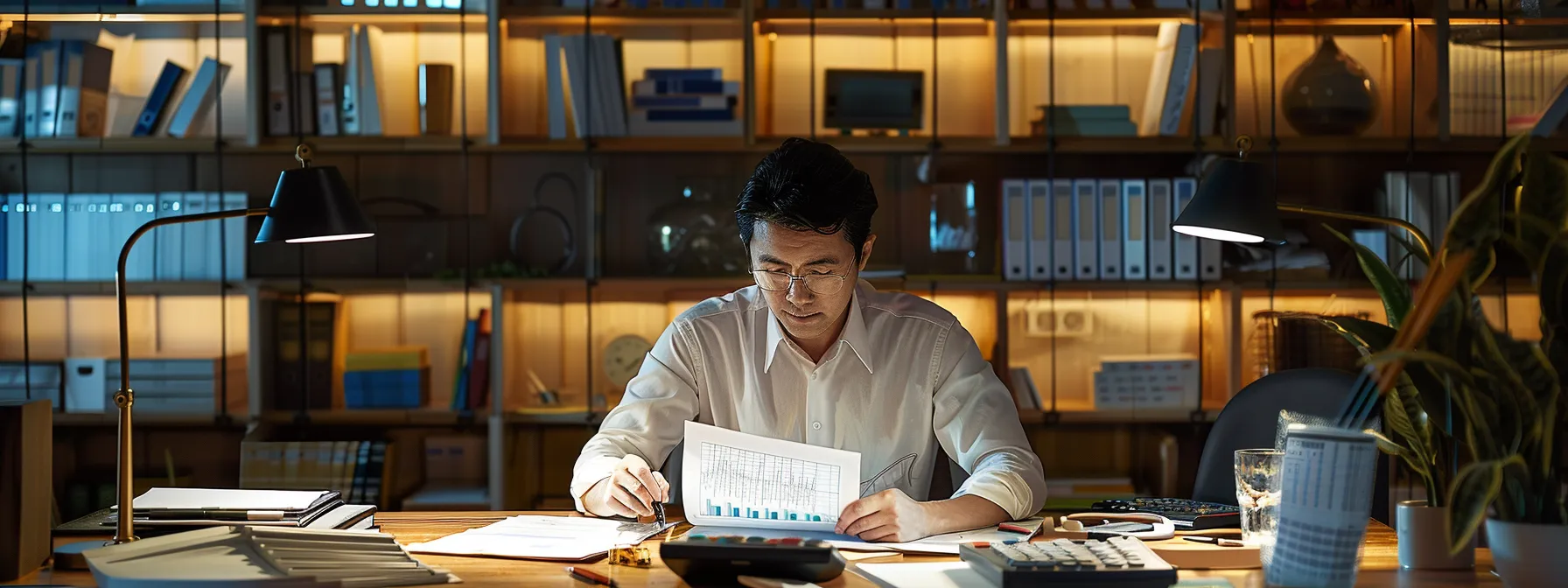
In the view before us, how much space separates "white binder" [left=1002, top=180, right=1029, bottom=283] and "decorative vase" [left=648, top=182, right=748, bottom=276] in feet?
2.31

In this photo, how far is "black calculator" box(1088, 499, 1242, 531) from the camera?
167cm

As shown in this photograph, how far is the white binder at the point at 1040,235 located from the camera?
10.5 feet

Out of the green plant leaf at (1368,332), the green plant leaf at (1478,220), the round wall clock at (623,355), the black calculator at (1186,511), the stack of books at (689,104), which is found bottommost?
the black calculator at (1186,511)

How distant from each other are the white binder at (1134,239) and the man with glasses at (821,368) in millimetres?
1192

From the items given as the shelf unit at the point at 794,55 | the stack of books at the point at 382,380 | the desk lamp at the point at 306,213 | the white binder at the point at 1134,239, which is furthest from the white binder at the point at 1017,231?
the desk lamp at the point at 306,213

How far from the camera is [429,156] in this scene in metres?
3.45

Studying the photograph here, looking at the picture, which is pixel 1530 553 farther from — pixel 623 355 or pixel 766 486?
pixel 623 355

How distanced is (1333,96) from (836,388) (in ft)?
6.11

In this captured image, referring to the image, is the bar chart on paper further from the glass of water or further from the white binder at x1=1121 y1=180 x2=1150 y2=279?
the white binder at x1=1121 y1=180 x2=1150 y2=279

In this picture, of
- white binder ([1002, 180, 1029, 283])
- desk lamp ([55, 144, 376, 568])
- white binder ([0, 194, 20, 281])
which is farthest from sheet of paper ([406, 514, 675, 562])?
white binder ([0, 194, 20, 281])

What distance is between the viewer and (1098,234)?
10.5ft

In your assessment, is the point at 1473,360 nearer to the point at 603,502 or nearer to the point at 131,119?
the point at 603,502

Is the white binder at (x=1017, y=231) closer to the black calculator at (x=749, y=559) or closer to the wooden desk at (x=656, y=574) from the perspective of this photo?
the wooden desk at (x=656, y=574)

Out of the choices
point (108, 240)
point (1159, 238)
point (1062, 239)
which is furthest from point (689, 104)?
point (108, 240)
